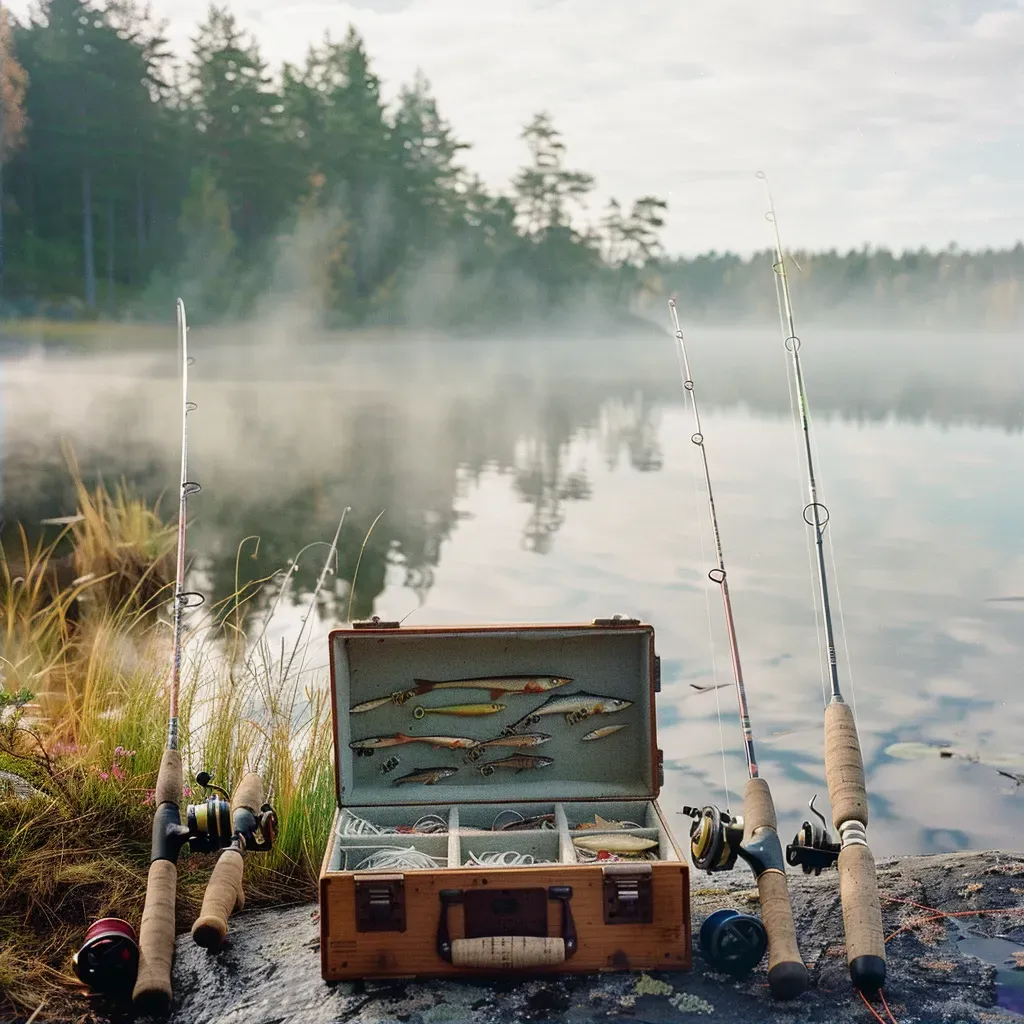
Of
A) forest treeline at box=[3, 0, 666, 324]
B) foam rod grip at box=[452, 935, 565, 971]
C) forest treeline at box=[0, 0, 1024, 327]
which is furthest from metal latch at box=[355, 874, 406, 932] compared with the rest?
forest treeline at box=[3, 0, 666, 324]

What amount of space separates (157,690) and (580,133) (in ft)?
A: 15.2

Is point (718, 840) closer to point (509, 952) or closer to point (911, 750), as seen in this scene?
point (509, 952)

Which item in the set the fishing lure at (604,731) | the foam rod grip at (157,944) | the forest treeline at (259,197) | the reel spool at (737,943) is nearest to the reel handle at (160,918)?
the foam rod grip at (157,944)

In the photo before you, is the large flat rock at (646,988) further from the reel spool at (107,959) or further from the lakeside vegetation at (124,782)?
the lakeside vegetation at (124,782)

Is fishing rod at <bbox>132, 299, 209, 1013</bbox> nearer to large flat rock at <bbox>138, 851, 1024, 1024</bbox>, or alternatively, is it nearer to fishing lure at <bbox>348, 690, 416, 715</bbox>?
large flat rock at <bbox>138, 851, 1024, 1024</bbox>

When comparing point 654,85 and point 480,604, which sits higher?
point 654,85

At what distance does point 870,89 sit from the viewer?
625 centimetres

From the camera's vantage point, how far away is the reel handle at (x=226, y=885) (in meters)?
2.52

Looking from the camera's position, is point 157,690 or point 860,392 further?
point 860,392

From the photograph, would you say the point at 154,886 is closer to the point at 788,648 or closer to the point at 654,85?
the point at 788,648

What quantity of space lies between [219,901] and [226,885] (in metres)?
0.06

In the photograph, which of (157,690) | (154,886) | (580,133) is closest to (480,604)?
(580,133)

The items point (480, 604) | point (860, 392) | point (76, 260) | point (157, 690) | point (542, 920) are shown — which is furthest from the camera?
point (76, 260)

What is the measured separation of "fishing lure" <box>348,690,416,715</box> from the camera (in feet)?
9.55
